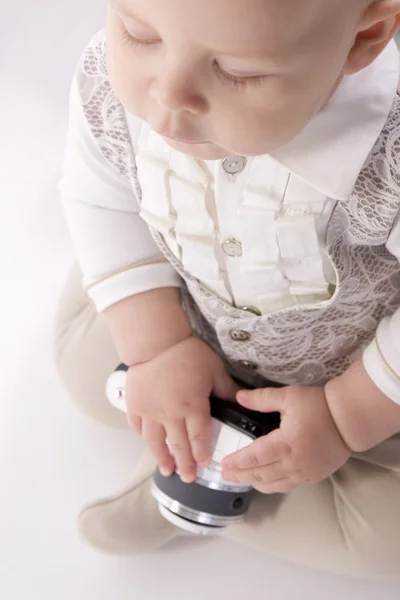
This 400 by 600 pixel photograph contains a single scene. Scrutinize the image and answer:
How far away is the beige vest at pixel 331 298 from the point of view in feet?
1.32

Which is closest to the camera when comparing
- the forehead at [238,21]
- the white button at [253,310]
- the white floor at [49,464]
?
the forehead at [238,21]

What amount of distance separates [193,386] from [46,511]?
24 centimetres

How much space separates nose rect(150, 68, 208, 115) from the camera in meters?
0.31

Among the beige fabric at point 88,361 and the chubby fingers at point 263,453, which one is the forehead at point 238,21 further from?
the beige fabric at point 88,361

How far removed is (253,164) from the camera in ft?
1.37

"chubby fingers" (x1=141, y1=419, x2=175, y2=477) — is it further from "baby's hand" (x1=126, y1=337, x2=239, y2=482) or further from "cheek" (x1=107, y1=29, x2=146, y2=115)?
"cheek" (x1=107, y1=29, x2=146, y2=115)

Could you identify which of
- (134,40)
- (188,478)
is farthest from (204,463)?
(134,40)

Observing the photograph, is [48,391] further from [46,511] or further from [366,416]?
[366,416]

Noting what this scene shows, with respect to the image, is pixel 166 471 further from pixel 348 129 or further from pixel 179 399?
pixel 348 129

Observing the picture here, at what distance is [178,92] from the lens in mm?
314

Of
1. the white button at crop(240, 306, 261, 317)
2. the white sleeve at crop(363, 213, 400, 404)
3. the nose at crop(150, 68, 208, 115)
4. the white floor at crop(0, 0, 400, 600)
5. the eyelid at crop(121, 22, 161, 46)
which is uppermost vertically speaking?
the eyelid at crop(121, 22, 161, 46)

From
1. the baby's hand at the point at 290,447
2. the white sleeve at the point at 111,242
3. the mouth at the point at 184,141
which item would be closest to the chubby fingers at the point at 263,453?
the baby's hand at the point at 290,447

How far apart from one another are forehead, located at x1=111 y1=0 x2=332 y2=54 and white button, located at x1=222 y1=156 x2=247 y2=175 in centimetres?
13

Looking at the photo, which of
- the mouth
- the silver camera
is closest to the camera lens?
the silver camera
